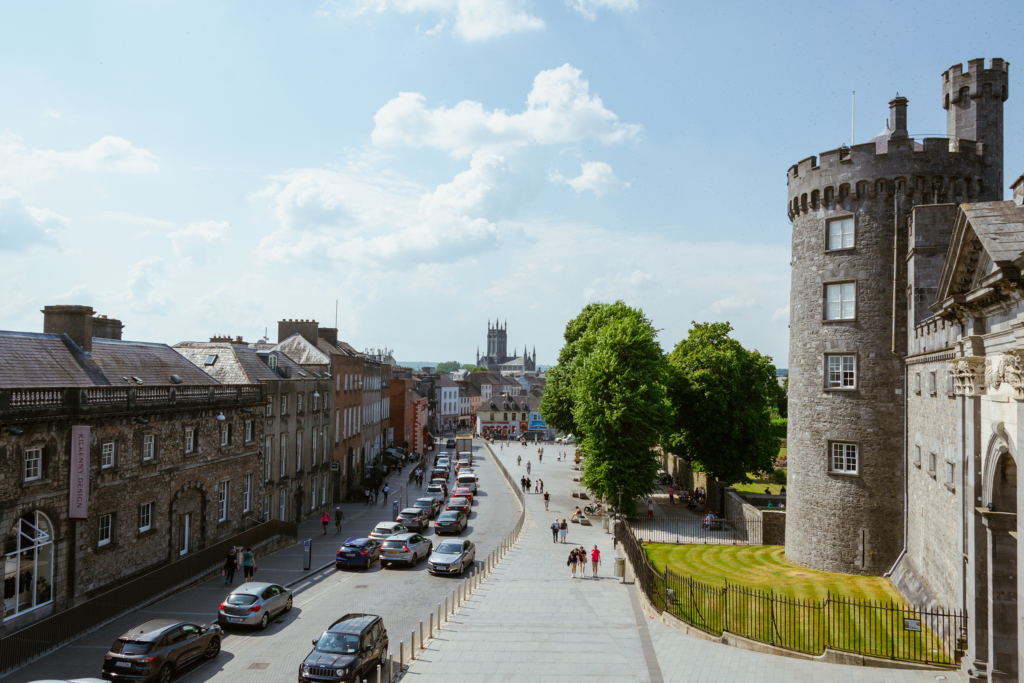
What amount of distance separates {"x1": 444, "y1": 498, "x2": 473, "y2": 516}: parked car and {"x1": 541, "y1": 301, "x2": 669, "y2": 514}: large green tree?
7510mm

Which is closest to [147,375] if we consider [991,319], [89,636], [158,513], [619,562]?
[158,513]

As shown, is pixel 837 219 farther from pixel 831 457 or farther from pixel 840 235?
pixel 831 457

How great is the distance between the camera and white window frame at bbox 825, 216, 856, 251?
27.3 meters

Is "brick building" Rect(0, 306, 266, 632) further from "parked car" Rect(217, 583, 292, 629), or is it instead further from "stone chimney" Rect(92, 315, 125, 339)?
"parked car" Rect(217, 583, 292, 629)

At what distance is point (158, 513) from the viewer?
2720 cm

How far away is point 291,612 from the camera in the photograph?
23.5 meters

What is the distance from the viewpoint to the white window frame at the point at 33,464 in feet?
67.5

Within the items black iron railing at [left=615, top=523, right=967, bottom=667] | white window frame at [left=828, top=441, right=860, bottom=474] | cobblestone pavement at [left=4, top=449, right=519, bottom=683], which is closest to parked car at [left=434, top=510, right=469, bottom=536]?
cobblestone pavement at [left=4, top=449, right=519, bottom=683]

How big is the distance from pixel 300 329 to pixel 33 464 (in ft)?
101

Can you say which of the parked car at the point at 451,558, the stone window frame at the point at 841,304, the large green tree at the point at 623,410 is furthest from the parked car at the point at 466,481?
the stone window frame at the point at 841,304

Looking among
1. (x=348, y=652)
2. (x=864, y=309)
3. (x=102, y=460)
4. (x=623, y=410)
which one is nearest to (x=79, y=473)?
(x=102, y=460)

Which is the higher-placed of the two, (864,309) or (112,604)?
(864,309)

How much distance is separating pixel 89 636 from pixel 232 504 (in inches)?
490

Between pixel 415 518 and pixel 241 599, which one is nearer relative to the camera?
pixel 241 599
